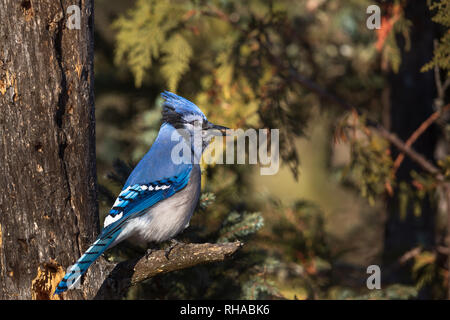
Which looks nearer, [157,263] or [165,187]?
[157,263]

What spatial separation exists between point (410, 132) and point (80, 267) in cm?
271

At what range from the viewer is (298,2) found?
4.66 m

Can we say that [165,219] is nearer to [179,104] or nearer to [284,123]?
[179,104]

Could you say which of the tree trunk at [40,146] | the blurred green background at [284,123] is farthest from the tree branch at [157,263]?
the blurred green background at [284,123]

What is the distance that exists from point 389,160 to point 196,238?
1429 millimetres

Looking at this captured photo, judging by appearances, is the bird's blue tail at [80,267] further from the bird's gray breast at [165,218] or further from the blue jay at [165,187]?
the bird's gray breast at [165,218]

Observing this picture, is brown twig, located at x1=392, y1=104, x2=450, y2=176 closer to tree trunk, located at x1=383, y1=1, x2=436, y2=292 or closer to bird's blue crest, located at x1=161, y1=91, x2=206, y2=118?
tree trunk, located at x1=383, y1=1, x2=436, y2=292

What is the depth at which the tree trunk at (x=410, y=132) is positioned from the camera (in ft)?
11.6

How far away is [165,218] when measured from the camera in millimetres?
2271

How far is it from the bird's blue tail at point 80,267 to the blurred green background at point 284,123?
2.64 ft

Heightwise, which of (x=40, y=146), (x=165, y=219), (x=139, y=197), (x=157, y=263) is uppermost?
(x=40, y=146)

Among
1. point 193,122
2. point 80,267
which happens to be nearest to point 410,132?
point 193,122

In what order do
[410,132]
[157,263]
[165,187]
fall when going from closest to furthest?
[157,263] < [165,187] < [410,132]
